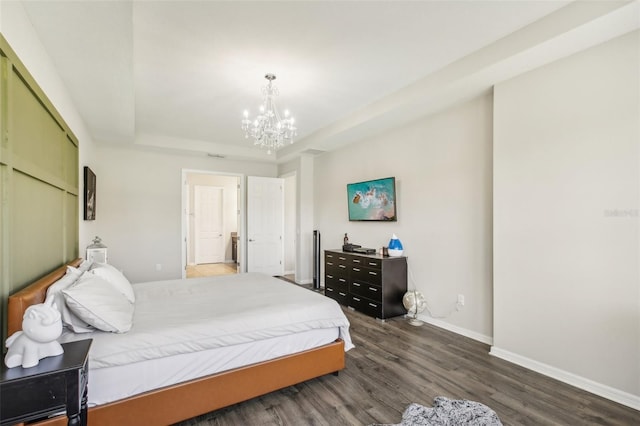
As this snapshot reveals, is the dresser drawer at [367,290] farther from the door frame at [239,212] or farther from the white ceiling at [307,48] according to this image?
the door frame at [239,212]

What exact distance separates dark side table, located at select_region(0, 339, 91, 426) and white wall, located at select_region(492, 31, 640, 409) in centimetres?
321

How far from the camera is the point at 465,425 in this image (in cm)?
187

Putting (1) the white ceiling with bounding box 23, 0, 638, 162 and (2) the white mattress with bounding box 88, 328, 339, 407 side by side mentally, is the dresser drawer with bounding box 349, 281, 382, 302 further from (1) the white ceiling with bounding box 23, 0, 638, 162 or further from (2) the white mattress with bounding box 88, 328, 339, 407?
(1) the white ceiling with bounding box 23, 0, 638, 162

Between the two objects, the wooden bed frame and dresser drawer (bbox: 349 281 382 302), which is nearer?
the wooden bed frame

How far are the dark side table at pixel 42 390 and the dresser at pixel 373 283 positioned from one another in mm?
3124

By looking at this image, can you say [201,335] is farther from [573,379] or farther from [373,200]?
[373,200]

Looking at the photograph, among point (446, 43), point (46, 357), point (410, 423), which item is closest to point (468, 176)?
point (446, 43)

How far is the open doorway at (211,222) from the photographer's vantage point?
328 inches

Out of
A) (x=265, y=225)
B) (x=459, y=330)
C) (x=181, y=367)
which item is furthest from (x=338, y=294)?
(x=181, y=367)

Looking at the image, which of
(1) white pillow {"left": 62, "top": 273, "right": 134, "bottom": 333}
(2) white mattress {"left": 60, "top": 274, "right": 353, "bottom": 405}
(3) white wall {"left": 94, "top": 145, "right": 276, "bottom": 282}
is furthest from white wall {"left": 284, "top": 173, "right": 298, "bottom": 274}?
(1) white pillow {"left": 62, "top": 273, "right": 134, "bottom": 333}

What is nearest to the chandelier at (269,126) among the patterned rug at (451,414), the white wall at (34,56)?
the white wall at (34,56)

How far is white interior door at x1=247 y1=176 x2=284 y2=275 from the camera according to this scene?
6258mm

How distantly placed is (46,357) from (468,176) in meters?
3.69

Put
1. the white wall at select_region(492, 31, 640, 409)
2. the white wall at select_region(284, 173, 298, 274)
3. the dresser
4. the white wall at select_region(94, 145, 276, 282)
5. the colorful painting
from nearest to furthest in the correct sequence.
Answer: the white wall at select_region(492, 31, 640, 409) < the dresser < the colorful painting < the white wall at select_region(94, 145, 276, 282) < the white wall at select_region(284, 173, 298, 274)
